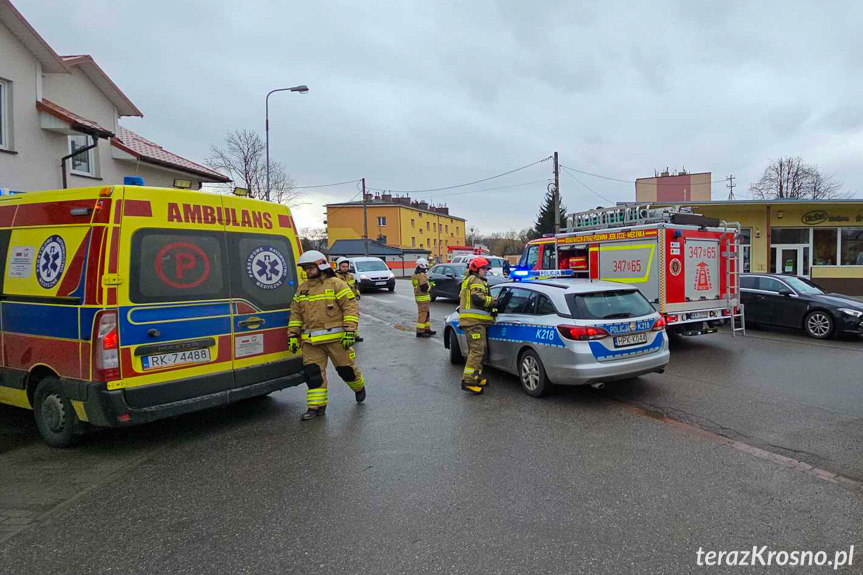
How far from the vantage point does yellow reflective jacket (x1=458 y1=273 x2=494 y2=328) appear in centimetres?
664

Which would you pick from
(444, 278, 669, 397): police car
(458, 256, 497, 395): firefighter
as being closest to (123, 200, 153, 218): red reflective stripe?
(458, 256, 497, 395): firefighter

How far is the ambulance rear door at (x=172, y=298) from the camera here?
4391 millimetres

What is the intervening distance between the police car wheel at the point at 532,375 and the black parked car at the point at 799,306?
7713mm

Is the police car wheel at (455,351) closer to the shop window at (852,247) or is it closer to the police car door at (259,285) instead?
the police car door at (259,285)

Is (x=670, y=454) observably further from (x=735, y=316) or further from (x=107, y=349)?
(x=735, y=316)

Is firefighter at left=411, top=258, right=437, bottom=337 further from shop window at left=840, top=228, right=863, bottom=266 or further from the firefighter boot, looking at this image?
shop window at left=840, top=228, right=863, bottom=266

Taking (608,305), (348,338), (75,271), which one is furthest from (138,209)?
(608,305)

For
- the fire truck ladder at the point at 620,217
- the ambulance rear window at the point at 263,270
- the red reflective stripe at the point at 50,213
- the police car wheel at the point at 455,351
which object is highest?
the fire truck ladder at the point at 620,217

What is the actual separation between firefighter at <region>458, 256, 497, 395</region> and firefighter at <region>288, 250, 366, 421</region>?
5.48 ft

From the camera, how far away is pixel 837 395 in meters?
6.25

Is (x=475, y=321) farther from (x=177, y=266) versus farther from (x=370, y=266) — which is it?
(x=370, y=266)

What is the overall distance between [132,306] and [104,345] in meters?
0.37

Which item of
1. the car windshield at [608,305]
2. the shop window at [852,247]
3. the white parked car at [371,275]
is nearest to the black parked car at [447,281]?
the white parked car at [371,275]

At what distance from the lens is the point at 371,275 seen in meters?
24.7
